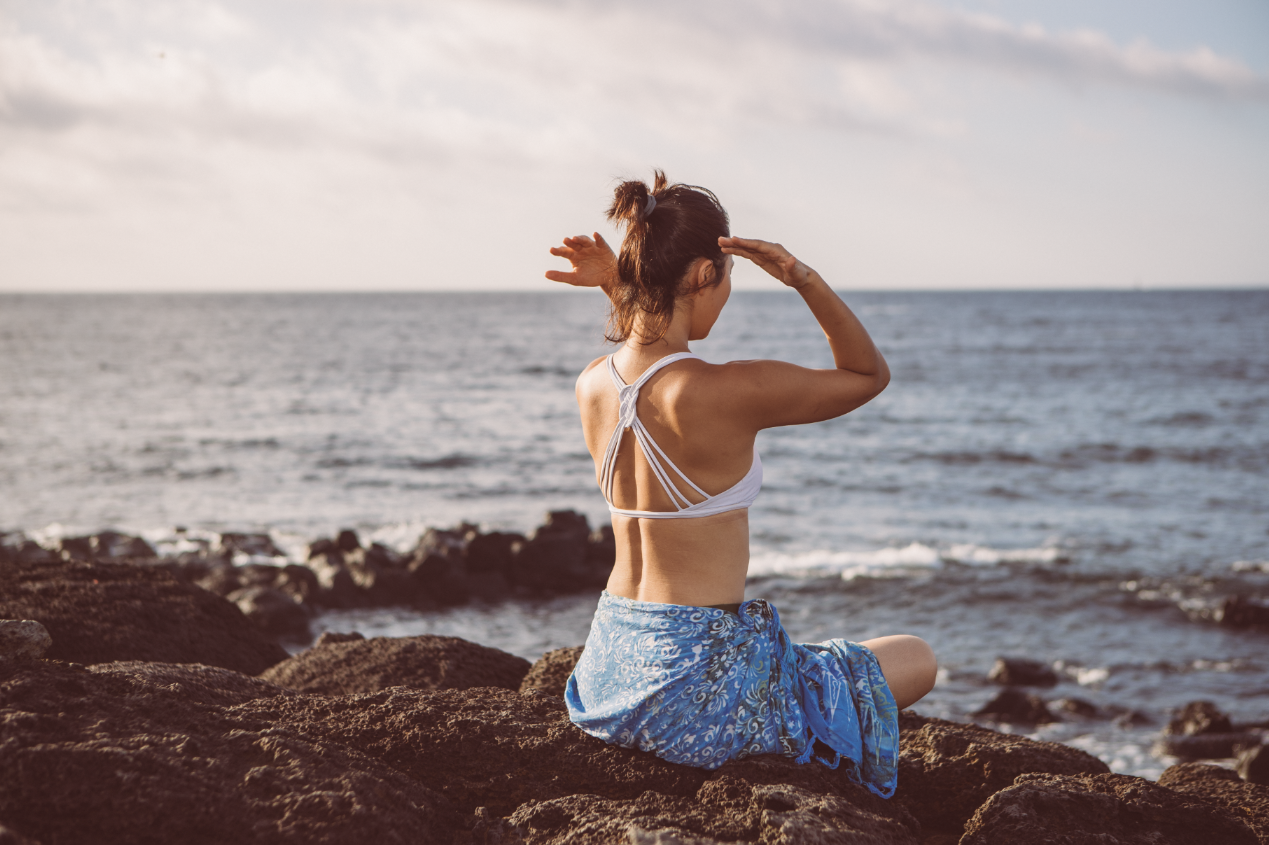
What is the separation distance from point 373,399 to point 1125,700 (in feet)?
96.5

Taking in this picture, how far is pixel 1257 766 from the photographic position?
282 inches

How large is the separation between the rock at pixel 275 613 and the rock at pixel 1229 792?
8.79 m

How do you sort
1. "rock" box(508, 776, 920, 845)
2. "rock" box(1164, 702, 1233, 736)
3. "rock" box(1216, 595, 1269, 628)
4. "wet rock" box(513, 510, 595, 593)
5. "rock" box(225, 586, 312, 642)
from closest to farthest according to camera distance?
"rock" box(508, 776, 920, 845)
"rock" box(1164, 702, 1233, 736)
"rock" box(225, 586, 312, 642)
"rock" box(1216, 595, 1269, 628)
"wet rock" box(513, 510, 595, 593)

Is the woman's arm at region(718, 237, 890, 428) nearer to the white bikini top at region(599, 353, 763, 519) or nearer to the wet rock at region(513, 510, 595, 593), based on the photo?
the white bikini top at region(599, 353, 763, 519)

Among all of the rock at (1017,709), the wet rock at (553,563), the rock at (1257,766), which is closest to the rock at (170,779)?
the rock at (1257,766)

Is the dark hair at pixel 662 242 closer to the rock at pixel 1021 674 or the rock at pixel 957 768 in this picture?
the rock at pixel 957 768

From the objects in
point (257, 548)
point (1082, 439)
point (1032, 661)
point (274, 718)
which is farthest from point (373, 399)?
point (274, 718)

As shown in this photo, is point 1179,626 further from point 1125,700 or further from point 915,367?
point 915,367

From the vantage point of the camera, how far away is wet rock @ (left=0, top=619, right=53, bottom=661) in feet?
11.6

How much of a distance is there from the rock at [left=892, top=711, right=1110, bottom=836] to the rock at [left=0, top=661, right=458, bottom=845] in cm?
186

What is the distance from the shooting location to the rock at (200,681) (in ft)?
11.3

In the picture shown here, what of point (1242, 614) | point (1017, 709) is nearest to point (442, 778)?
point (1017, 709)

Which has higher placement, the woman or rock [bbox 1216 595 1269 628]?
the woman

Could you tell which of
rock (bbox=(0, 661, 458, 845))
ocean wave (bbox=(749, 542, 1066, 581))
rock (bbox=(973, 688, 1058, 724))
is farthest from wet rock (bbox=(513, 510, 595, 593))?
rock (bbox=(0, 661, 458, 845))
